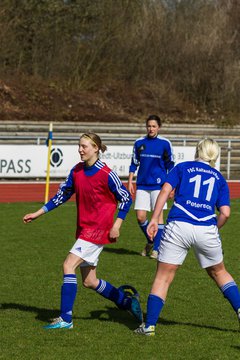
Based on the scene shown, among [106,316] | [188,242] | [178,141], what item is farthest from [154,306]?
[178,141]

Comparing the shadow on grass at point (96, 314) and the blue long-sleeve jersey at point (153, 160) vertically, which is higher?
the blue long-sleeve jersey at point (153, 160)

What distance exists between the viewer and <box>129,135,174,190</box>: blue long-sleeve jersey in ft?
39.6

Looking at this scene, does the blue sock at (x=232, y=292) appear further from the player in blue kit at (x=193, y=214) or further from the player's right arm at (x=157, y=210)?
the player's right arm at (x=157, y=210)

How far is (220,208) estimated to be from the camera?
23.2 feet

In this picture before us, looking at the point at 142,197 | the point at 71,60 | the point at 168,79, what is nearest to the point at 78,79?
the point at 71,60

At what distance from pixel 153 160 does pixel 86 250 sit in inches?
190

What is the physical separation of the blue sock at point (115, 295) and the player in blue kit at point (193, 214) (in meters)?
0.84

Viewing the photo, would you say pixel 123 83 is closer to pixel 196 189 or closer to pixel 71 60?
pixel 71 60

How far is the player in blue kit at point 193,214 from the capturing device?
6934 mm

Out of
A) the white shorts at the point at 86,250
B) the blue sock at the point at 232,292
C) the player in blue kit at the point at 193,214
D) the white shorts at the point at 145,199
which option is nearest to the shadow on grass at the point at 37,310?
the white shorts at the point at 86,250

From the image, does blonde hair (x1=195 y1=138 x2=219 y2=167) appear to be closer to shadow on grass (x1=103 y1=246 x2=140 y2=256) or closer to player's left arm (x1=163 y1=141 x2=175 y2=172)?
player's left arm (x1=163 y1=141 x2=175 y2=172)

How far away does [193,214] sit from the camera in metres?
6.94

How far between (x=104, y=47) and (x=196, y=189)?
1166 inches

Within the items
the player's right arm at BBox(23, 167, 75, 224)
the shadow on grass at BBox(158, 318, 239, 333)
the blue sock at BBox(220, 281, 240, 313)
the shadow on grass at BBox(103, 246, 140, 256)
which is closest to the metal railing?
the shadow on grass at BBox(103, 246, 140, 256)
